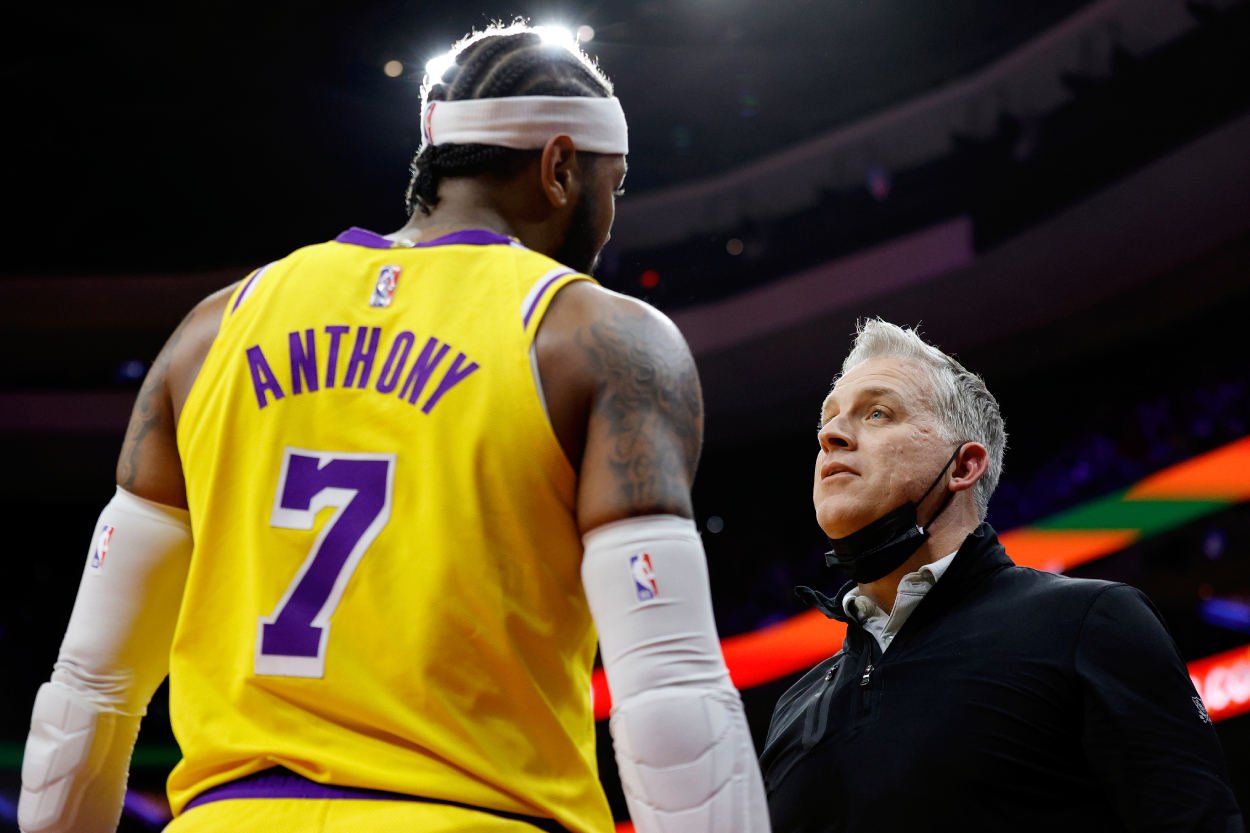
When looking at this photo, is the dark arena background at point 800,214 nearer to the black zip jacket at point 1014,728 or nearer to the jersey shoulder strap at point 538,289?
the black zip jacket at point 1014,728

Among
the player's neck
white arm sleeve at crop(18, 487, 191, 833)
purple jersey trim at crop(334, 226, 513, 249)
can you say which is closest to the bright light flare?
the player's neck

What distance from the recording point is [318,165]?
8.15 metres

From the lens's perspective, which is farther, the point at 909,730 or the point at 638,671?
the point at 909,730

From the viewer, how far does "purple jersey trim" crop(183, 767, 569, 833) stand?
3.53ft

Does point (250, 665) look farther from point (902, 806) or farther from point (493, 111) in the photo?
point (902, 806)

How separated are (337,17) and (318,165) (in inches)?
65.5

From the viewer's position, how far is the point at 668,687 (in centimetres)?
109

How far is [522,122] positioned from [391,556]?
2.02ft

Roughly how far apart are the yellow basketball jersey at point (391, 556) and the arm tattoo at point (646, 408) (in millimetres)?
74

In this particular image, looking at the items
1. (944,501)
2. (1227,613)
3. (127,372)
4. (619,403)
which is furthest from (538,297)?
(127,372)

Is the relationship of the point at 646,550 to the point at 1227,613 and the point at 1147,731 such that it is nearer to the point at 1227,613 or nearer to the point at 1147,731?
the point at 1147,731

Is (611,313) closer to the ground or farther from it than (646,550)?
farther from it

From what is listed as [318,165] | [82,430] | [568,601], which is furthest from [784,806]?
[82,430]

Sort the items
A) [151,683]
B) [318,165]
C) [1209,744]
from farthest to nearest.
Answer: [318,165] < [1209,744] < [151,683]
